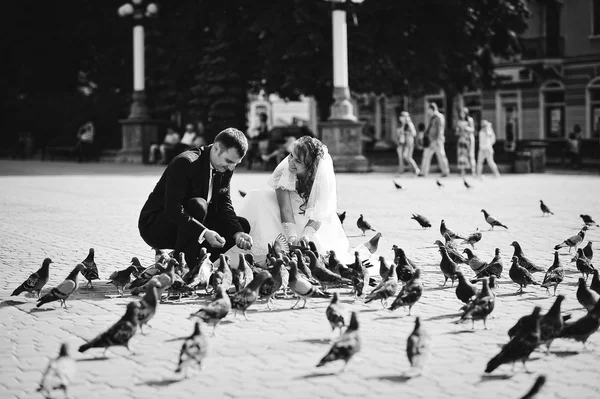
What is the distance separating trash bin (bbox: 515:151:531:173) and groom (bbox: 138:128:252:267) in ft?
74.9

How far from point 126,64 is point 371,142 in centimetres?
1364

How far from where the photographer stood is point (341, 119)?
100ft

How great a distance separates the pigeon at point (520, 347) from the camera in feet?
19.5

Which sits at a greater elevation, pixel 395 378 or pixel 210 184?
pixel 210 184

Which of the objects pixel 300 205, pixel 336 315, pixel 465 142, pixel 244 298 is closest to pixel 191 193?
pixel 300 205

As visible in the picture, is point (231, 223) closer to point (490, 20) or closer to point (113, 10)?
point (490, 20)

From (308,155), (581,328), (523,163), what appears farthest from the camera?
(523,163)

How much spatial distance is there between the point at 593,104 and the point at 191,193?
127 feet

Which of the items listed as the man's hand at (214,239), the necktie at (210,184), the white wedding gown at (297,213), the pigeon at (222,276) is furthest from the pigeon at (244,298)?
the white wedding gown at (297,213)

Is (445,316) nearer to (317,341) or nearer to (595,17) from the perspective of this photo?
(317,341)

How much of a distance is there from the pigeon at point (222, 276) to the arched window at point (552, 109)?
40100 millimetres

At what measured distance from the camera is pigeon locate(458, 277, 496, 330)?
7.32m

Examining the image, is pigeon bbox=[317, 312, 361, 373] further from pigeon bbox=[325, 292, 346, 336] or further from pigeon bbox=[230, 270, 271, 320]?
pigeon bbox=[230, 270, 271, 320]

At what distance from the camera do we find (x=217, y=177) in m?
9.77
